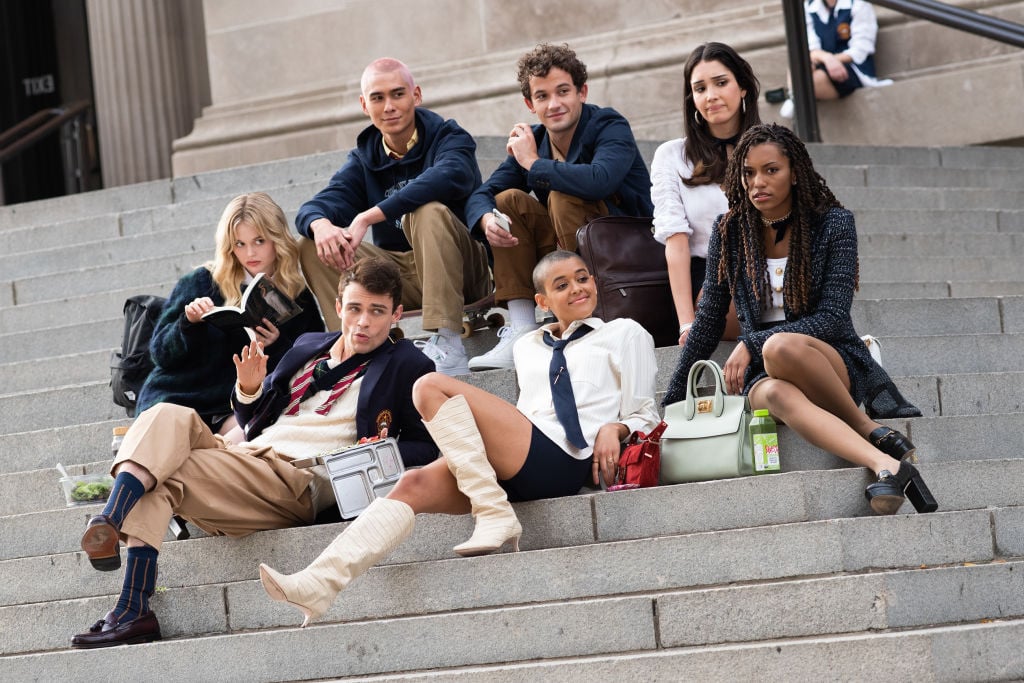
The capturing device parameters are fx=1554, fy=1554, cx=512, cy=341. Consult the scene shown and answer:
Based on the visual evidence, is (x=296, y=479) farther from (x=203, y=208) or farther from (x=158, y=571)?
(x=203, y=208)

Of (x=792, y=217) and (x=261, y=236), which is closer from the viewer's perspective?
(x=792, y=217)

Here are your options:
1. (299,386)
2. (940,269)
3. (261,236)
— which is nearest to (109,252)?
(261,236)

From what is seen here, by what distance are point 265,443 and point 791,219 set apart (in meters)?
2.02

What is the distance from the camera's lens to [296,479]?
532cm

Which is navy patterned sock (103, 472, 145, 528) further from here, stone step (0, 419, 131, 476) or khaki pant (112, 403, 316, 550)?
stone step (0, 419, 131, 476)

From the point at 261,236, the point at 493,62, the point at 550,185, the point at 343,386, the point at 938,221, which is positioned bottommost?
the point at 343,386

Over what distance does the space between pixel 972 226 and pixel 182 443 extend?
483 centimetres

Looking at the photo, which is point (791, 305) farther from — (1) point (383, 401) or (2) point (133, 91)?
(2) point (133, 91)

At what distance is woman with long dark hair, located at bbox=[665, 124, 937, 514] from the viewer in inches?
198

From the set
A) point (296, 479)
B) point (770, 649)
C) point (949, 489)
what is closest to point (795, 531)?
point (770, 649)

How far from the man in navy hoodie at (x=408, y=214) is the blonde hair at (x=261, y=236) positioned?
0.47 ft

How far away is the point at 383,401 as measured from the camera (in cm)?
541

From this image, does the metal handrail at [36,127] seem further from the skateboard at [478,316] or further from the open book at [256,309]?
the open book at [256,309]

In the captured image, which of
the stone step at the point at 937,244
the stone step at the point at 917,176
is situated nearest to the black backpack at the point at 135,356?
the stone step at the point at 937,244
